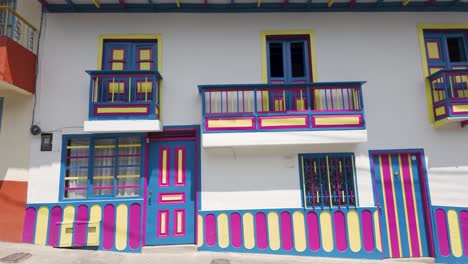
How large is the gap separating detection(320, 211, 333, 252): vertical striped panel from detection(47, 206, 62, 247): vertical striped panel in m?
5.15

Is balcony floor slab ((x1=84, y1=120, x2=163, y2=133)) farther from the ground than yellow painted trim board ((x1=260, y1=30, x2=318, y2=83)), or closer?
closer

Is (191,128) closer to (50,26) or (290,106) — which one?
(290,106)

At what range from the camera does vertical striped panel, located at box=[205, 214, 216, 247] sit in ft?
18.6

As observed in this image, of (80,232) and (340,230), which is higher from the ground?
(80,232)

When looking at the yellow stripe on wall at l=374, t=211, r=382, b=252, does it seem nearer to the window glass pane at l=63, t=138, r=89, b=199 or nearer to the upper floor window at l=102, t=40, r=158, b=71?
the upper floor window at l=102, t=40, r=158, b=71

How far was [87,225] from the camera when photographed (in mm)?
5613

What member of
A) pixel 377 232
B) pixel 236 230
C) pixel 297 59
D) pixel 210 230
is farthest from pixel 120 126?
pixel 377 232

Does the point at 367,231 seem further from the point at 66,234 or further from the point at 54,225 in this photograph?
the point at 54,225

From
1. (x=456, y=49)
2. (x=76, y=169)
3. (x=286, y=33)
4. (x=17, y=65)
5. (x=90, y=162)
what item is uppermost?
(x=286, y=33)

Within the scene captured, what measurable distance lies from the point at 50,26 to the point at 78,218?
4.15 meters

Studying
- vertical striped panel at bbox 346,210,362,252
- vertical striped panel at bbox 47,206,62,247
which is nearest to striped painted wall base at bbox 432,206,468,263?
vertical striped panel at bbox 346,210,362,252

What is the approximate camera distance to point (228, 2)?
636 cm

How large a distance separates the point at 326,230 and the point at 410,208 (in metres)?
1.85

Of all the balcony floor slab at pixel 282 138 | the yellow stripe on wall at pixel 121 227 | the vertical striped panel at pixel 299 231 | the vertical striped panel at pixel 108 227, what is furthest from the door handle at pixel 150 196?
the vertical striped panel at pixel 299 231
